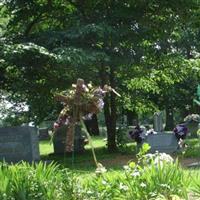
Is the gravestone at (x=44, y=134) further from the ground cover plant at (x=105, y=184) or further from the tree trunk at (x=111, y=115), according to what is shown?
the ground cover plant at (x=105, y=184)

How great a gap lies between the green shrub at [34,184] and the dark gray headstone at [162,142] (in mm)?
10576

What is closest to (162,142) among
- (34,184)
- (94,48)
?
(94,48)

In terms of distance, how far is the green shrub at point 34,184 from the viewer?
256 inches

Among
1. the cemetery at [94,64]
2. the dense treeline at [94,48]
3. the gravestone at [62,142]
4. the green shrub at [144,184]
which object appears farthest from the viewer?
the gravestone at [62,142]

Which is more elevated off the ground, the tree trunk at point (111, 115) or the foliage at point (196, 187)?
the tree trunk at point (111, 115)

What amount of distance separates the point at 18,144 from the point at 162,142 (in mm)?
4468

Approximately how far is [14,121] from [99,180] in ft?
74.7

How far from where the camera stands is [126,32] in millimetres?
17891

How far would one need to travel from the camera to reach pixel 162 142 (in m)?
17.3

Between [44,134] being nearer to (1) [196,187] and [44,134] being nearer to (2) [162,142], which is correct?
(2) [162,142]

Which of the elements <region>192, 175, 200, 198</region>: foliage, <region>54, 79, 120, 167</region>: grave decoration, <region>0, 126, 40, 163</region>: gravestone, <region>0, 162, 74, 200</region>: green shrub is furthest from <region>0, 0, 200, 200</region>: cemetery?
<region>192, 175, 200, 198</region>: foliage

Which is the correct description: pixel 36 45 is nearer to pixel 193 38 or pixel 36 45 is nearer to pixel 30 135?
pixel 30 135

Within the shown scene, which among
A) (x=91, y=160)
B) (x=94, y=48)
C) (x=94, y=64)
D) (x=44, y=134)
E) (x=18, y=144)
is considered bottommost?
(x=91, y=160)

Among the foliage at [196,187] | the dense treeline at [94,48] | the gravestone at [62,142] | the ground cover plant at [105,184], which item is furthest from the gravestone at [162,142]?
the foliage at [196,187]
